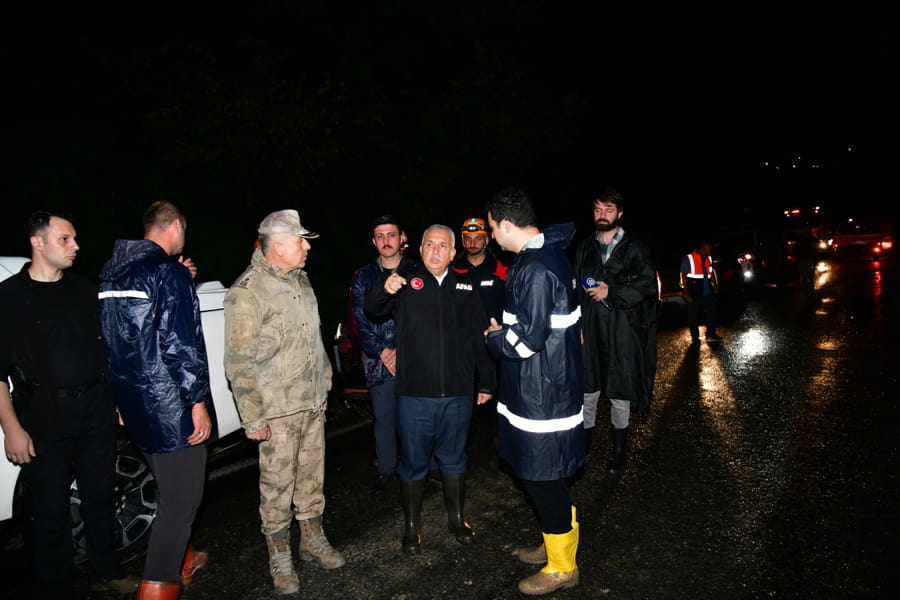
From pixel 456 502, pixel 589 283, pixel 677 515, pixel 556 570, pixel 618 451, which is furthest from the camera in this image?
pixel 618 451

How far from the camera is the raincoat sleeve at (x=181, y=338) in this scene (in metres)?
3.26

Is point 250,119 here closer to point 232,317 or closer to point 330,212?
point 330,212

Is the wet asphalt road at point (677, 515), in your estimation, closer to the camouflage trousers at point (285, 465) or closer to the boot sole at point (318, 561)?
the boot sole at point (318, 561)

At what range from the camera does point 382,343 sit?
5.08m

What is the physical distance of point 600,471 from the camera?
17.5ft

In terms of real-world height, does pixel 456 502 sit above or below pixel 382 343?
below

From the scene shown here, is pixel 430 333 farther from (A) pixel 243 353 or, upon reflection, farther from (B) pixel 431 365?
(A) pixel 243 353

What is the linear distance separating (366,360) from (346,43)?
8867mm

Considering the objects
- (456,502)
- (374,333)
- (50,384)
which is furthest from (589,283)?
(50,384)

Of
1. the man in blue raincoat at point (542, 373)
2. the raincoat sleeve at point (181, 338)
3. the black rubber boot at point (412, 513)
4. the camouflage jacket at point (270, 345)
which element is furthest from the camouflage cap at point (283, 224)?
the black rubber boot at point (412, 513)

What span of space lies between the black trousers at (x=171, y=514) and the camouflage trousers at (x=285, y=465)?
44cm

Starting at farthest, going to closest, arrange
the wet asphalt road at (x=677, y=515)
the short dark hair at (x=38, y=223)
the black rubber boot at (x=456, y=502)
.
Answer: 1. the black rubber boot at (x=456, y=502)
2. the wet asphalt road at (x=677, y=515)
3. the short dark hair at (x=38, y=223)

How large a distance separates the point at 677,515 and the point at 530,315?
2199 millimetres

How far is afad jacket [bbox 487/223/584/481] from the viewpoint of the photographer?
11.1 ft
